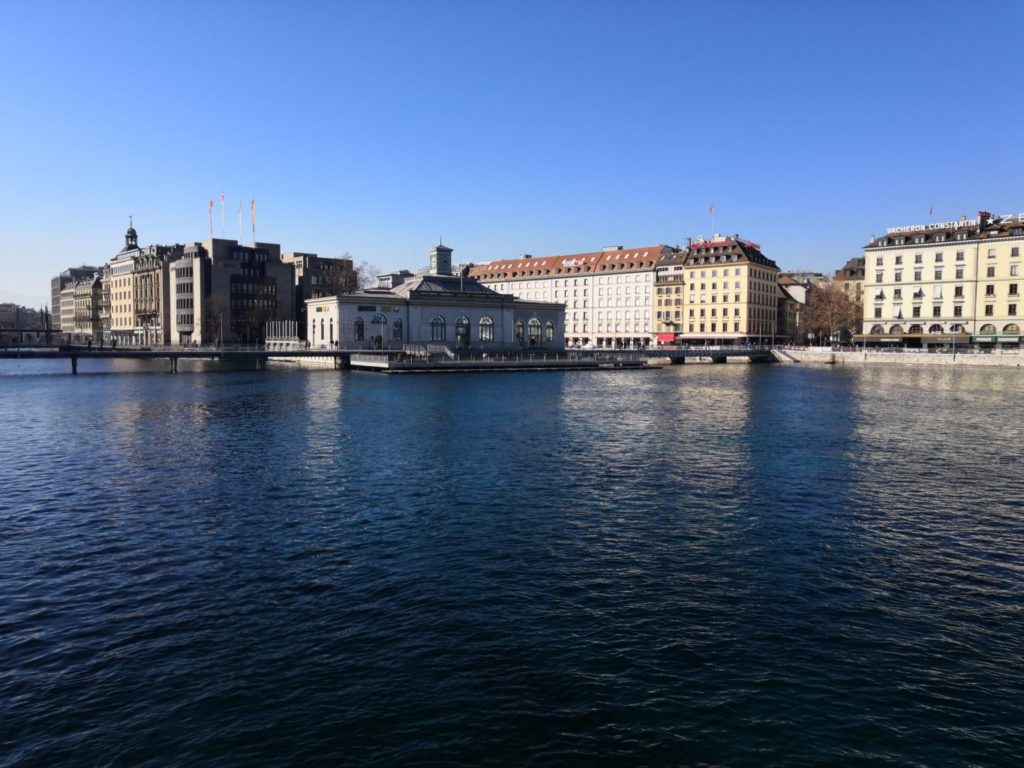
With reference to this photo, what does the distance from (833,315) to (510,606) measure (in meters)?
142

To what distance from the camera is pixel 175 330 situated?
509ft

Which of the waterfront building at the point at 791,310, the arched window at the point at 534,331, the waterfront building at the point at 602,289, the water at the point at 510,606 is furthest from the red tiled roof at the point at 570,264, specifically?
the water at the point at 510,606

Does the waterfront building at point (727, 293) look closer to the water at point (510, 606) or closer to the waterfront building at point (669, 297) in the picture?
the waterfront building at point (669, 297)

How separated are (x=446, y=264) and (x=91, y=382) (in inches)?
2327

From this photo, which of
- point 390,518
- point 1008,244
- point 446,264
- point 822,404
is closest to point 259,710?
point 390,518

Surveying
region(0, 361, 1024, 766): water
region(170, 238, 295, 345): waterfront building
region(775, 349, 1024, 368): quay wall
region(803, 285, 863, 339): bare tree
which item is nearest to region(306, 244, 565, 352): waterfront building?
region(170, 238, 295, 345): waterfront building

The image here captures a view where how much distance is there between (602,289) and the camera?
163 meters

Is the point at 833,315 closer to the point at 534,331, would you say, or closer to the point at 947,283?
the point at 947,283

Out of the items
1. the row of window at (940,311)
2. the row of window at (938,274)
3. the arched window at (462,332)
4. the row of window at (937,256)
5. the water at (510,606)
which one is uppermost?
the row of window at (937,256)

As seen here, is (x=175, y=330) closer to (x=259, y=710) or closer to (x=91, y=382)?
(x=91, y=382)

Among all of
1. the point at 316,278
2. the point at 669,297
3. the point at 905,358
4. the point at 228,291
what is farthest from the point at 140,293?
the point at 905,358

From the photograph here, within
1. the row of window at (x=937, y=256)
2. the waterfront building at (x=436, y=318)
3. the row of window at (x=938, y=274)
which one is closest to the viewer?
the waterfront building at (x=436, y=318)

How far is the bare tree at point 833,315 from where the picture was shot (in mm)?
141250

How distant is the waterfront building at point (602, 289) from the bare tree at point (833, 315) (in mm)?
32391
